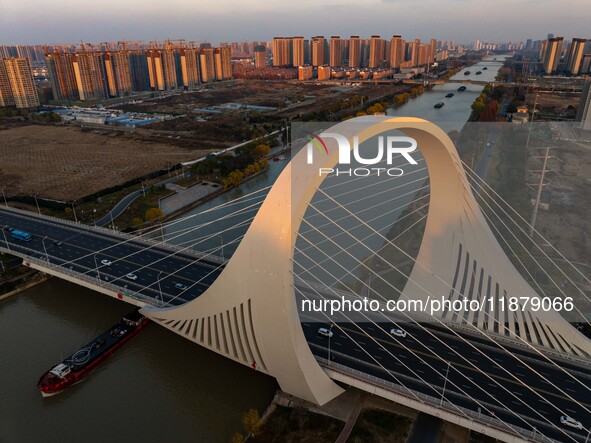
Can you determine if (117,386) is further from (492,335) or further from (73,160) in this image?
(73,160)

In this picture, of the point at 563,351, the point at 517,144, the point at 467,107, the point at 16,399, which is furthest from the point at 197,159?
the point at 467,107

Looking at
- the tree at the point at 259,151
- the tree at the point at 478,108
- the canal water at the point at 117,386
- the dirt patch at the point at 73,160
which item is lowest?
the canal water at the point at 117,386

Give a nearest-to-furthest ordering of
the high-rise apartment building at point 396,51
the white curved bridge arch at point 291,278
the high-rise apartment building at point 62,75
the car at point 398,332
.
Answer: the white curved bridge arch at point 291,278 → the car at point 398,332 → the high-rise apartment building at point 62,75 → the high-rise apartment building at point 396,51

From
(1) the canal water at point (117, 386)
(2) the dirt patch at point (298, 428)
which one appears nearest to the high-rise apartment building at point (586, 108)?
(2) the dirt patch at point (298, 428)

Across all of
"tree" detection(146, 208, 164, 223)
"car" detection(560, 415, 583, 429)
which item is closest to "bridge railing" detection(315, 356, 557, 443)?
"car" detection(560, 415, 583, 429)

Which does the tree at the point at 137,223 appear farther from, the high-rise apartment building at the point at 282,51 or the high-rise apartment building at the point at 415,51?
the high-rise apartment building at the point at 415,51

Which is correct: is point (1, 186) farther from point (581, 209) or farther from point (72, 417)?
point (581, 209)
